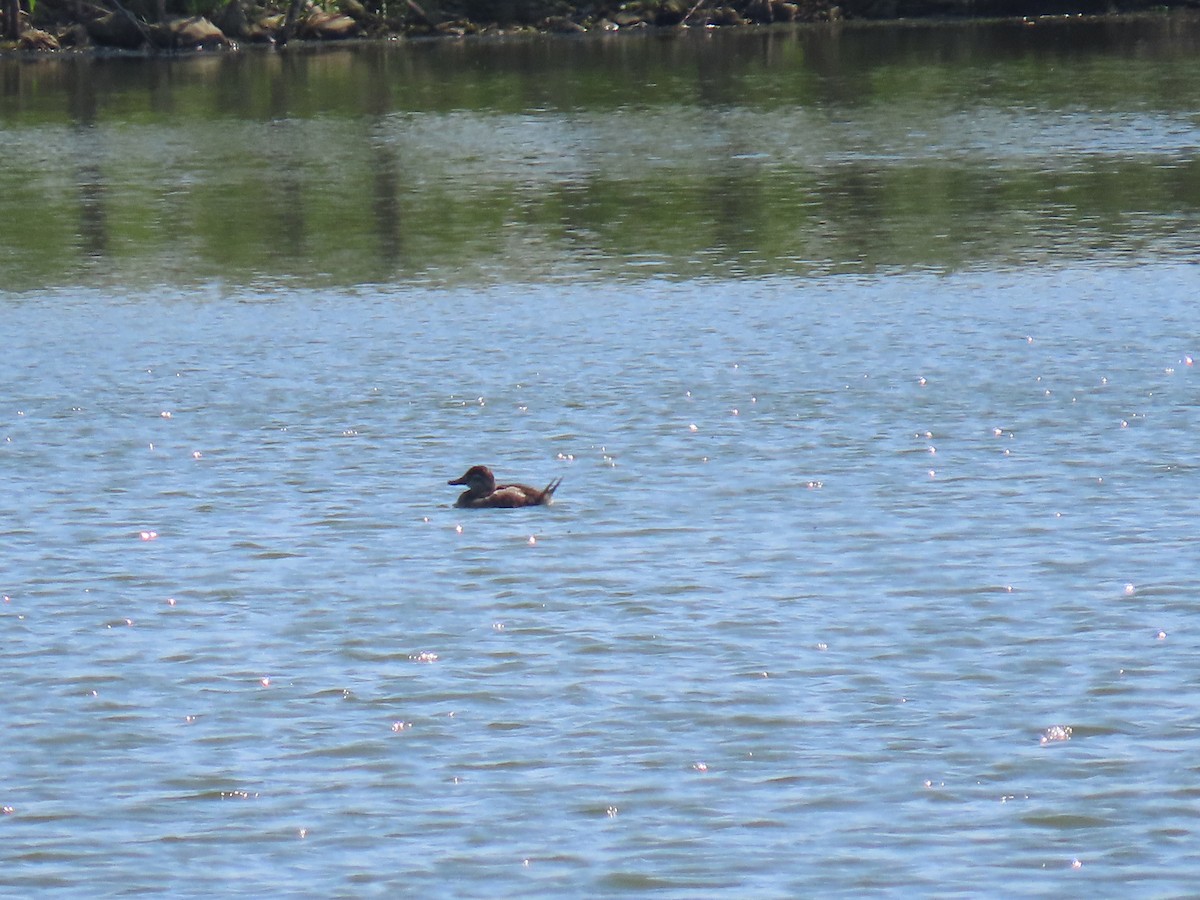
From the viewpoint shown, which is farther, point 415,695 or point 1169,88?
point 1169,88

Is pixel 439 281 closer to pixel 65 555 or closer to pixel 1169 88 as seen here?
pixel 65 555

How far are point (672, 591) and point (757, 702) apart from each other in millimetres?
2783

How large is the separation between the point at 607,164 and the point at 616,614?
1358 inches

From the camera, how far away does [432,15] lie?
10450cm

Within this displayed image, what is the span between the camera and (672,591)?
1661 centimetres

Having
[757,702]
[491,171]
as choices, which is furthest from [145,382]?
[491,171]

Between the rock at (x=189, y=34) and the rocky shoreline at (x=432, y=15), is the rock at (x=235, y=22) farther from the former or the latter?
the rock at (x=189, y=34)

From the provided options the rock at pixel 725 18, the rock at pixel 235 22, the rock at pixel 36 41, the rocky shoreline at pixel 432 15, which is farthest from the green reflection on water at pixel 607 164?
the rock at pixel 725 18

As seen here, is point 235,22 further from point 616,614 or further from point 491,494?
point 616,614

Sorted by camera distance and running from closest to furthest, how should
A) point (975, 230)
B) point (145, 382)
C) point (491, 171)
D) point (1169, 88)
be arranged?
point (145, 382), point (975, 230), point (491, 171), point (1169, 88)

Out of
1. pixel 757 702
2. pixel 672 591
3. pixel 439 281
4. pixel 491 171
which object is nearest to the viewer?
pixel 757 702

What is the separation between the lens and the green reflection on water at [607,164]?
3631cm

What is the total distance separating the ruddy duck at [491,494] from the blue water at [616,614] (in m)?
0.13

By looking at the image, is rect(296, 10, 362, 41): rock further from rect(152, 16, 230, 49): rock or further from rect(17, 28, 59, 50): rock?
rect(17, 28, 59, 50): rock
